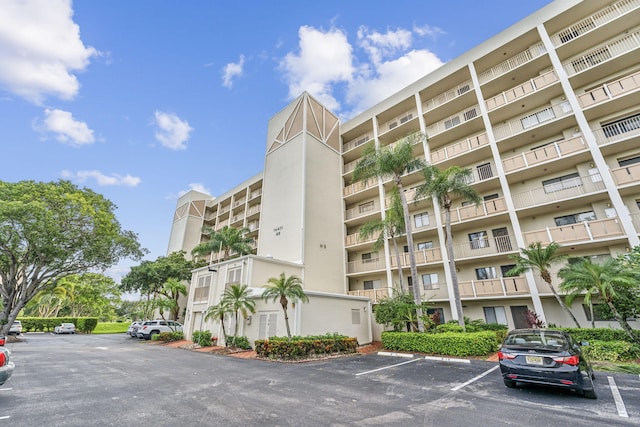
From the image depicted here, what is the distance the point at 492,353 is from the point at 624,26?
20.2 metres

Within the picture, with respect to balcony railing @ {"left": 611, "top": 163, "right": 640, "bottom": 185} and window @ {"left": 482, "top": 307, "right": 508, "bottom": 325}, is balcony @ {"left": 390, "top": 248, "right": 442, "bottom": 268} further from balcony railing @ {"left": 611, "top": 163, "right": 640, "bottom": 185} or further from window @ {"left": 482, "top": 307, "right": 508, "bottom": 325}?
balcony railing @ {"left": 611, "top": 163, "right": 640, "bottom": 185}

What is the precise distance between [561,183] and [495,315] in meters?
9.06

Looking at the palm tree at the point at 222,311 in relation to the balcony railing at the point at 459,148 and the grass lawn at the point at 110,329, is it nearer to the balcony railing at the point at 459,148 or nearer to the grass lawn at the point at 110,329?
the balcony railing at the point at 459,148

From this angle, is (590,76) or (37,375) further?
(590,76)

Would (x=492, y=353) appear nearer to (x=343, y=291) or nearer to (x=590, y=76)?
(x=343, y=291)

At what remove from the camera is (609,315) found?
11.8 meters

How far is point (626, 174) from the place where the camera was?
13.8m

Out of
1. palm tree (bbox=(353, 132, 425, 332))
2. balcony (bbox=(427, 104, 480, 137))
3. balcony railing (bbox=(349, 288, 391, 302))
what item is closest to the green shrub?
palm tree (bbox=(353, 132, 425, 332))

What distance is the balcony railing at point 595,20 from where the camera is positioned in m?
15.4

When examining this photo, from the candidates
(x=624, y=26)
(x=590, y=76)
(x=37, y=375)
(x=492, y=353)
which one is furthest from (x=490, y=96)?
(x=37, y=375)

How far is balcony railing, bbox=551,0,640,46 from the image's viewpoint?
1543 cm

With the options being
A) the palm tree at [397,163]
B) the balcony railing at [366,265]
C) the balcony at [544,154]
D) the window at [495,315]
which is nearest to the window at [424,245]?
the balcony railing at [366,265]

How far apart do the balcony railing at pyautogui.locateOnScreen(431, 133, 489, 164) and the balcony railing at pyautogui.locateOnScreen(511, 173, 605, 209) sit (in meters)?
4.26

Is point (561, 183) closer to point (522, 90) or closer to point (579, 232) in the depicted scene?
point (579, 232)
